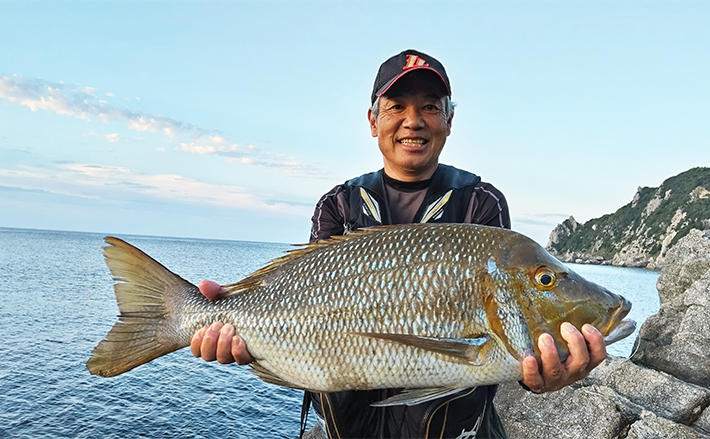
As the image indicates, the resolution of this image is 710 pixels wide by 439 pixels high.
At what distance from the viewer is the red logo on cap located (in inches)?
131

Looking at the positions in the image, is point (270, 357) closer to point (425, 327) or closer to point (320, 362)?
point (320, 362)

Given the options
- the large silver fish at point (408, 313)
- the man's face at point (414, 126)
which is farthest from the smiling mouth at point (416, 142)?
the large silver fish at point (408, 313)

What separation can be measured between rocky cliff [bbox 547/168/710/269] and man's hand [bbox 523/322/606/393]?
291ft

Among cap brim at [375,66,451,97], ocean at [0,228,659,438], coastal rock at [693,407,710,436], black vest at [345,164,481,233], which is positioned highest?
cap brim at [375,66,451,97]

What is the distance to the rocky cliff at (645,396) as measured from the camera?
20.5ft

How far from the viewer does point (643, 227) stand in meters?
108

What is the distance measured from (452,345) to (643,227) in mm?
125709

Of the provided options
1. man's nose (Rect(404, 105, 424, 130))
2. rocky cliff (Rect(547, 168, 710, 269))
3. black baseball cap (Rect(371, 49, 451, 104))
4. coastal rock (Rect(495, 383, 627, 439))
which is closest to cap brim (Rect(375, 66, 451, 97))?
black baseball cap (Rect(371, 49, 451, 104))

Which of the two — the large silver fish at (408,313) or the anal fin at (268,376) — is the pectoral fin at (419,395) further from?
the anal fin at (268,376)

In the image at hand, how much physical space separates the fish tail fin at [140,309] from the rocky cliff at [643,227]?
295 feet

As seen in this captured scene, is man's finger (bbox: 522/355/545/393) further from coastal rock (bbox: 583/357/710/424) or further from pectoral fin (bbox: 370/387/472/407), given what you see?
coastal rock (bbox: 583/357/710/424)

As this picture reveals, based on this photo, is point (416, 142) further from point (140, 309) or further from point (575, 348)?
point (140, 309)

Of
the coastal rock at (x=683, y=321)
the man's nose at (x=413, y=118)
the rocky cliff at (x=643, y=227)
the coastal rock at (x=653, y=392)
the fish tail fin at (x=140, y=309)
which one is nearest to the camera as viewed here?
the fish tail fin at (x=140, y=309)

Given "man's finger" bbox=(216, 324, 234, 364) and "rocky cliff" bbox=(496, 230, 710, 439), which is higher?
"man's finger" bbox=(216, 324, 234, 364)
